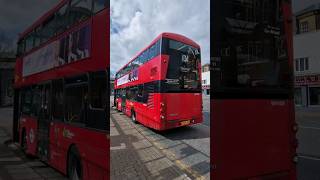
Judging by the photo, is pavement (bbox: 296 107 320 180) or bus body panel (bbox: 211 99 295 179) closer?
bus body panel (bbox: 211 99 295 179)

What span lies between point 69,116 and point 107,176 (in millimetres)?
641

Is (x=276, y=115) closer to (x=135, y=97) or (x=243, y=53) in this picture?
(x=243, y=53)

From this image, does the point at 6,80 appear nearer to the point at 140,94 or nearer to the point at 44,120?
the point at 44,120

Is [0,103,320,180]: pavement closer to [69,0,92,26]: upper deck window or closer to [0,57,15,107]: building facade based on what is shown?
[69,0,92,26]: upper deck window

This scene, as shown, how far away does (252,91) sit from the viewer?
249cm

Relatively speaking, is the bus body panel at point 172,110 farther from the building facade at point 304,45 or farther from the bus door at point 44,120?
the building facade at point 304,45

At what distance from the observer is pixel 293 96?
2865 millimetres

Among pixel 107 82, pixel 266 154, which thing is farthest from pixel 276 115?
pixel 107 82

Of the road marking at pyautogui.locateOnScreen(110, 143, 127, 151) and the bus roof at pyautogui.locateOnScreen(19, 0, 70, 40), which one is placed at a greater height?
the bus roof at pyautogui.locateOnScreen(19, 0, 70, 40)

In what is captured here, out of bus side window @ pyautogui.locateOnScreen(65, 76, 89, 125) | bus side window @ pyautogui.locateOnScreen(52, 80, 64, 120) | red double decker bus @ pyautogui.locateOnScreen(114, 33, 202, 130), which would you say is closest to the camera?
red double decker bus @ pyautogui.locateOnScreen(114, 33, 202, 130)

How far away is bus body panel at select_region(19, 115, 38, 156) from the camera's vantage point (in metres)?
2.92

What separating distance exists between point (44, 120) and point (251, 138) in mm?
1628

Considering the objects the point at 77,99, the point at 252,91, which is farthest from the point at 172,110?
the point at 252,91

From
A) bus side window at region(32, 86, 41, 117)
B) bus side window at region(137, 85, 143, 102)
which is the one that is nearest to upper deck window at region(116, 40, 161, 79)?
bus side window at region(137, 85, 143, 102)
